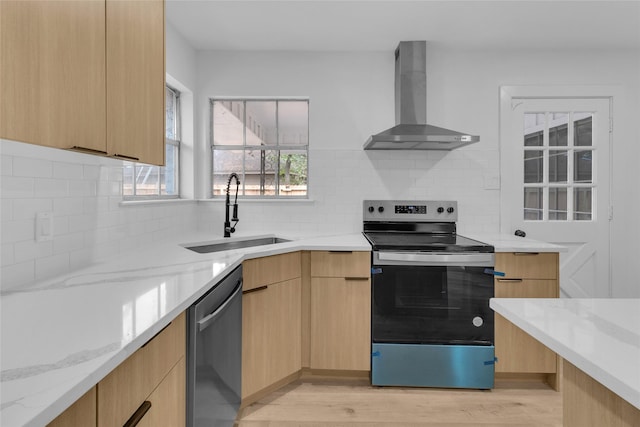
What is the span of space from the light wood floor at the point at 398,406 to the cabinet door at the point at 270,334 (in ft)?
0.51

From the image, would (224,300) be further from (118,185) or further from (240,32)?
(240,32)

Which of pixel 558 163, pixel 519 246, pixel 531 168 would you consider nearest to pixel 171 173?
pixel 519 246

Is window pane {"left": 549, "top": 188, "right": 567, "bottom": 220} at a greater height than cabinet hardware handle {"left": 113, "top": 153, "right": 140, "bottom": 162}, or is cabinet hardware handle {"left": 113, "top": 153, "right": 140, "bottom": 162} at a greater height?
cabinet hardware handle {"left": 113, "top": 153, "right": 140, "bottom": 162}

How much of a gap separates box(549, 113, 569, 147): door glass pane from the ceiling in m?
0.56

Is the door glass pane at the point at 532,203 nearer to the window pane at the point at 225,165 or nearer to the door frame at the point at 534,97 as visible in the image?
the door frame at the point at 534,97

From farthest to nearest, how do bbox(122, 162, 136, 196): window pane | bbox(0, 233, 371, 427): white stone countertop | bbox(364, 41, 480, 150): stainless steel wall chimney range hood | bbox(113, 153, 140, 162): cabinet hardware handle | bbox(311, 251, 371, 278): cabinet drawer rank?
1. bbox(364, 41, 480, 150): stainless steel wall chimney range hood
2. bbox(311, 251, 371, 278): cabinet drawer
3. bbox(122, 162, 136, 196): window pane
4. bbox(113, 153, 140, 162): cabinet hardware handle
5. bbox(0, 233, 371, 427): white stone countertop

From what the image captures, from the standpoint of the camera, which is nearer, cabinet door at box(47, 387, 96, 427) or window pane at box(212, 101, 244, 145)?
cabinet door at box(47, 387, 96, 427)

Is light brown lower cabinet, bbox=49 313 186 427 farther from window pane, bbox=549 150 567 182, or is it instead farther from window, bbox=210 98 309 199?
window pane, bbox=549 150 567 182

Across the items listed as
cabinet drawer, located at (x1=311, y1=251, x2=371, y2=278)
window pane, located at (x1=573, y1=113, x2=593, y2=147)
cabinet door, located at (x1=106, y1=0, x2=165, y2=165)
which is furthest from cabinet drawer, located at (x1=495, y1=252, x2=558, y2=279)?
cabinet door, located at (x1=106, y1=0, x2=165, y2=165)

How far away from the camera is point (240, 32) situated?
2732mm

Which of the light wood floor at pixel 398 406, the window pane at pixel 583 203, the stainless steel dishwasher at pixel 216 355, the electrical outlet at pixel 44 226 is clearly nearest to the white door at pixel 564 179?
the window pane at pixel 583 203

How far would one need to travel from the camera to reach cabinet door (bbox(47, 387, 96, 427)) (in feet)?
2.05

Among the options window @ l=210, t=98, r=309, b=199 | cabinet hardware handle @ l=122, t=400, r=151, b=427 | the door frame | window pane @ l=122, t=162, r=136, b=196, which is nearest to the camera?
cabinet hardware handle @ l=122, t=400, r=151, b=427

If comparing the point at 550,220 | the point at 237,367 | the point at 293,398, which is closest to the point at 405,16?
the point at 550,220
